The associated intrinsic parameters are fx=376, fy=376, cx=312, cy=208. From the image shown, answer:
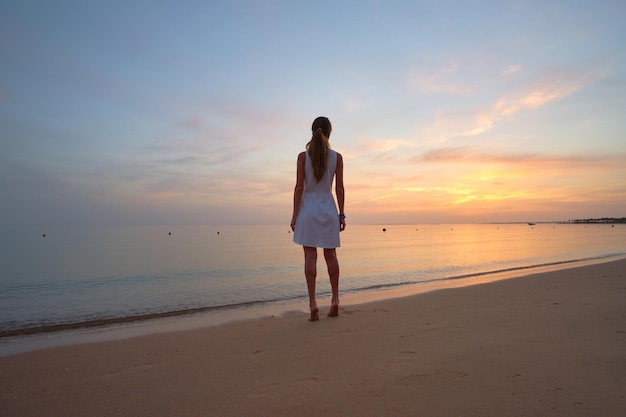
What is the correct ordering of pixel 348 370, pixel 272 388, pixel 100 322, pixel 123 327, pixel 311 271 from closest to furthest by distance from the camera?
pixel 272 388 < pixel 348 370 < pixel 311 271 < pixel 123 327 < pixel 100 322


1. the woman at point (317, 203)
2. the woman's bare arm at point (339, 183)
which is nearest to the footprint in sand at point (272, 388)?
the woman at point (317, 203)

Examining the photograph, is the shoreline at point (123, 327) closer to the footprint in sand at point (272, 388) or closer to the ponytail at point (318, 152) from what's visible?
the ponytail at point (318, 152)

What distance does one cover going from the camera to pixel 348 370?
304 centimetres

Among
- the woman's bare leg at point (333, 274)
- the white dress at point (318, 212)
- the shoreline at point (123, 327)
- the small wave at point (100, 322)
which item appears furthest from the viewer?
the small wave at point (100, 322)

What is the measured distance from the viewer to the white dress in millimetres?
5137

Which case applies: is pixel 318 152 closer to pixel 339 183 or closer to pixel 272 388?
pixel 339 183

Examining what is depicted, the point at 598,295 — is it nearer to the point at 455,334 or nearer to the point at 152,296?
the point at 455,334

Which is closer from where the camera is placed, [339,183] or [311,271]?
[311,271]

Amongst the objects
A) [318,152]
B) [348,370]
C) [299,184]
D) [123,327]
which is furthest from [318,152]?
[123,327]

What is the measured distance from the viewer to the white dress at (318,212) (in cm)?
514

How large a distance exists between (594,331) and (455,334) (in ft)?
4.92

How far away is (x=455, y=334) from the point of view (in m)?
4.09

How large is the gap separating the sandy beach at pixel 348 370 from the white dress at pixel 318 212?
110 centimetres

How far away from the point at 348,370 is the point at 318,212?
8.13ft
